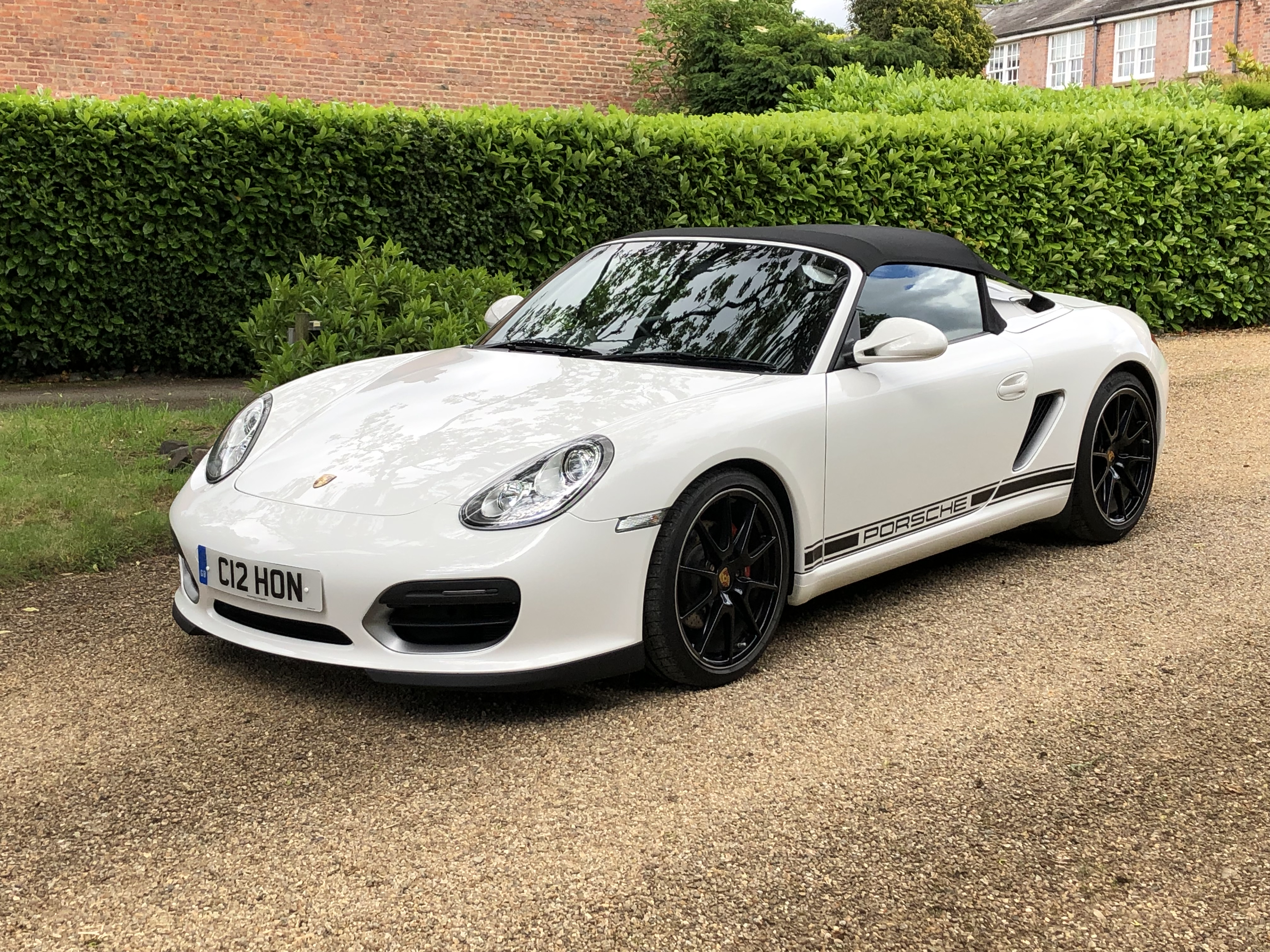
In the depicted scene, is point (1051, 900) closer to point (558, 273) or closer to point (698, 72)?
point (558, 273)

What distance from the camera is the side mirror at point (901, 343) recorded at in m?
4.33

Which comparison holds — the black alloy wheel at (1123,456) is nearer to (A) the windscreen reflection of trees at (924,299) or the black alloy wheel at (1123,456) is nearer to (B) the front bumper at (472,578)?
(A) the windscreen reflection of trees at (924,299)

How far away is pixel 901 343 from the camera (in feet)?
14.3

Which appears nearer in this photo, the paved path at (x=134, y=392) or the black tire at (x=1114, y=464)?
the black tire at (x=1114, y=464)

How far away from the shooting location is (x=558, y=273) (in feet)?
17.4

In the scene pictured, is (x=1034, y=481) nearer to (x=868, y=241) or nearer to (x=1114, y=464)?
(x=1114, y=464)

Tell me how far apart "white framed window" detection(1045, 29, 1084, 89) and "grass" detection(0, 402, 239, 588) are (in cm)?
4118

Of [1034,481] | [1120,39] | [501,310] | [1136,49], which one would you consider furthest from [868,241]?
[1120,39]

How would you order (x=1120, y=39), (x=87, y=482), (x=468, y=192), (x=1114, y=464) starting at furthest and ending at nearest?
(x=1120, y=39)
(x=468, y=192)
(x=87, y=482)
(x=1114, y=464)

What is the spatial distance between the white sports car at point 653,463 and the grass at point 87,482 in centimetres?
141

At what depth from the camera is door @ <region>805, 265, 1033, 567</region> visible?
436 cm

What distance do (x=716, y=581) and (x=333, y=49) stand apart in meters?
13.8

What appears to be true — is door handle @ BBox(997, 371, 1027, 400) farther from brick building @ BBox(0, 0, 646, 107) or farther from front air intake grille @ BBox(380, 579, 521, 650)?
brick building @ BBox(0, 0, 646, 107)

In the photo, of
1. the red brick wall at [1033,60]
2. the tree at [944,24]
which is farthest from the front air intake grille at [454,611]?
the red brick wall at [1033,60]
